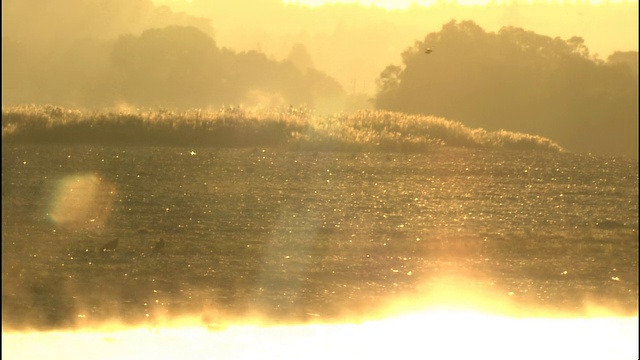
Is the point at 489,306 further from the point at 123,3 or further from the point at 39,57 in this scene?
the point at 123,3

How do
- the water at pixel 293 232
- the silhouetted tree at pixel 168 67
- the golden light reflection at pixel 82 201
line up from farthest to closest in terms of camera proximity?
1. the silhouetted tree at pixel 168 67
2. the golden light reflection at pixel 82 201
3. the water at pixel 293 232

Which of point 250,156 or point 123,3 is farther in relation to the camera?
point 123,3

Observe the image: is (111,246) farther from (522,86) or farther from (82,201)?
(522,86)

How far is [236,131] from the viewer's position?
17.4m

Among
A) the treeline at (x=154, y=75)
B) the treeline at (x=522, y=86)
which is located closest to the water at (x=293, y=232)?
the treeline at (x=154, y=75)

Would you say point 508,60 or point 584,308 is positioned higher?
point 508,60

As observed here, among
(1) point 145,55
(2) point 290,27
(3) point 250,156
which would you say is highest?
(2) point 290,27

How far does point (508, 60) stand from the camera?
79.3 feet

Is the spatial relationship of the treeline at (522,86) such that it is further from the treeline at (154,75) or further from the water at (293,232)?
the treeline at (154,75)

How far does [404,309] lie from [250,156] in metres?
8.23

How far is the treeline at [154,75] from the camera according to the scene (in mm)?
→ 14836

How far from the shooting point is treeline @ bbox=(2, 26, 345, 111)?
14.8 metres

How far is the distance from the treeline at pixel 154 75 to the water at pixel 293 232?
1.27 meters

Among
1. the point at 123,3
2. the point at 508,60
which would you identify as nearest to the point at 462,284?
the point at 123,3
